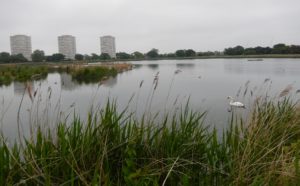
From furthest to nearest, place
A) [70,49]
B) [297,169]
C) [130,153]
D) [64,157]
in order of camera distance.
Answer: [70,49]
[130,153]
[64,157]
[297,169]

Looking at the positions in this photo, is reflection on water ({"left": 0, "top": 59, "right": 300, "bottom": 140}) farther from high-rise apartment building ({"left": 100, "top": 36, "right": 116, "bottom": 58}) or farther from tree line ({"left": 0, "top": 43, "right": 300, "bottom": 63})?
high-rise apartment building ({"left": 100, "top": 36, "right": 116, "bottom": 58})

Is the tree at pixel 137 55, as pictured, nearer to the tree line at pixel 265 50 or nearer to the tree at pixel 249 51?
the tree line at pixel 265 50

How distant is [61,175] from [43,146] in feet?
1.02

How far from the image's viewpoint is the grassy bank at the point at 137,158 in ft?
7.36

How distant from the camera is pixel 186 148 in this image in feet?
9.13

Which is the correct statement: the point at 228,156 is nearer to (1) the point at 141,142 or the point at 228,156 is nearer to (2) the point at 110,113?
(1) the point at 141,142

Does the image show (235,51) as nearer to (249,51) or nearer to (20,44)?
(249,51)

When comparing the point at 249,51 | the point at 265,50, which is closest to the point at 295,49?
the point at 265,50

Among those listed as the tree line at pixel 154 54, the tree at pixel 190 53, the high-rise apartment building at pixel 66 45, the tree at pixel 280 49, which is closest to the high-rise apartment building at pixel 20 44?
the high-rise apartment building at pixel 66 45

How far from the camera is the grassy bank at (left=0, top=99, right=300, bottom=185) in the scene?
2.24 metres

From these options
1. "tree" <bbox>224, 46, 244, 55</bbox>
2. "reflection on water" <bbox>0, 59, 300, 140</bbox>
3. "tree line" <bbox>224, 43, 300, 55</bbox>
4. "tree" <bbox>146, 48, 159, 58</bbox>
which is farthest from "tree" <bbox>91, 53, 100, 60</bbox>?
"reflection on water" <bbox>0, 59, 300, 140</bbox>

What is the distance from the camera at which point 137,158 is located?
8.19ft

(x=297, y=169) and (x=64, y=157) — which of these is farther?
(x=64, y=157)

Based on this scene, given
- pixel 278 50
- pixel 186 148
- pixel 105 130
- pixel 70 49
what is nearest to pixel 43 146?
pixel 105 130
